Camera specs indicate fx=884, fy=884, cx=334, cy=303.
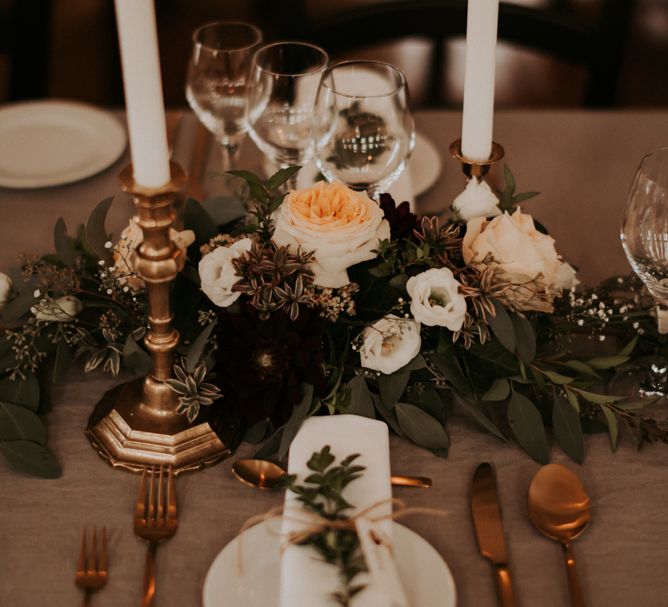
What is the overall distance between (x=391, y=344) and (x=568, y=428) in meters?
0.20

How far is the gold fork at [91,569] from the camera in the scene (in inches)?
29.2

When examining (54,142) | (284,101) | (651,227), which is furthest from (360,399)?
(54,142)

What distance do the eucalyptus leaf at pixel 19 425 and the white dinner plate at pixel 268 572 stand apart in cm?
25

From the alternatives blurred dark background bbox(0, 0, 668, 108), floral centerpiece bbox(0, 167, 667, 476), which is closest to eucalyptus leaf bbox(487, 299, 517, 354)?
floral centerpiece bbox(0, 167, 667, 476)

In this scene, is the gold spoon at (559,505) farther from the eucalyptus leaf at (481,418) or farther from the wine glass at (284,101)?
the wine glass at (284,101)

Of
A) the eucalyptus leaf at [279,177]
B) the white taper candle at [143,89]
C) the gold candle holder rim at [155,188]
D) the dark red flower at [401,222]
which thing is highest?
the white taper candle at [143,89]

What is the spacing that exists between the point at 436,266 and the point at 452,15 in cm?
95

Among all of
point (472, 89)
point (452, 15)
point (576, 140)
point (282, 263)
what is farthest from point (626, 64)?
point (282, 263)

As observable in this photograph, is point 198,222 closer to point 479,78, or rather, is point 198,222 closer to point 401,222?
point 401,222

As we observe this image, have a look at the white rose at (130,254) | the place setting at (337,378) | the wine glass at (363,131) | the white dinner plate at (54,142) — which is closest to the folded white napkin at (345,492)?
the place setting at (337,378)

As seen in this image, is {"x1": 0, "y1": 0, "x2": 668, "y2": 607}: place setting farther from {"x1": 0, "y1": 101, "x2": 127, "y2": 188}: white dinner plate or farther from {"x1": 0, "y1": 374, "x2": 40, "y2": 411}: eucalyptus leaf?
{"x1": 0, "y1": 101, "x2": 127, "y2": 188}: white dinner plate

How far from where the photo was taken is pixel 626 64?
3453 mm

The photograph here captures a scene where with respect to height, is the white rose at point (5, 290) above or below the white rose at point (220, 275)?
below

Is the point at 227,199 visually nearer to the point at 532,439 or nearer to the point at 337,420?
the point at 337,420
